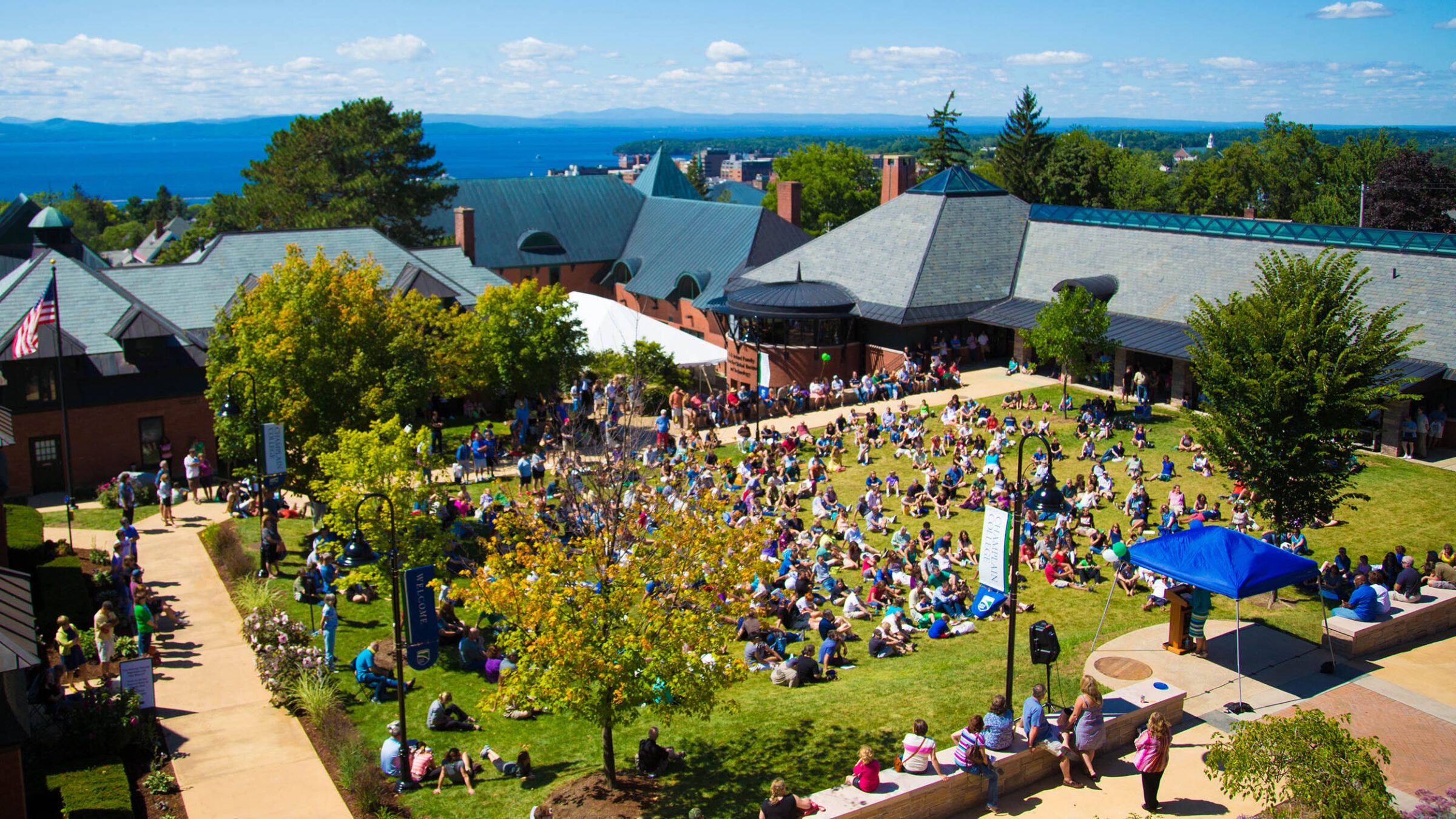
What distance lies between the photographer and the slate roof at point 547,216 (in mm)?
59500

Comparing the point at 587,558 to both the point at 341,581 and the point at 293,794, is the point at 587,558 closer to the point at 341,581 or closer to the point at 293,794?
the point at 293,794

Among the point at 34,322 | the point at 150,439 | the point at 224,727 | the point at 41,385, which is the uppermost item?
the point at 34,322

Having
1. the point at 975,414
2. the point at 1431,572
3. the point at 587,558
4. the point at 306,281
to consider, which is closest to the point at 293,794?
the point at 587,558

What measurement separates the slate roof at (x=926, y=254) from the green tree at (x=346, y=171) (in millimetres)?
20791

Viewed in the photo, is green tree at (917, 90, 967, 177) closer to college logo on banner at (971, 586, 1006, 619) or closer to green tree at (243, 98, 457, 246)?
green tree at (243, 98, 457, 246)

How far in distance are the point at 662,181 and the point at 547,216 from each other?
10008 millimetres

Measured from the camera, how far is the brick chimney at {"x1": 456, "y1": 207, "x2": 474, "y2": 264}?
51.8 meters

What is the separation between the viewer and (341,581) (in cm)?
2172

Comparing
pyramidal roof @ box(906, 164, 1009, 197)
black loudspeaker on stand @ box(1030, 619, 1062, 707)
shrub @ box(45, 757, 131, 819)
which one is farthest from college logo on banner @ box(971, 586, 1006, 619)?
pyramidal roof @ box(906, 164, 1009, 197)

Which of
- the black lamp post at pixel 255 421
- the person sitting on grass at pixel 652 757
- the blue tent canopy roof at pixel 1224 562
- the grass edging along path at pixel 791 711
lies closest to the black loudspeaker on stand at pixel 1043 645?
the grass edging along path at pixel 791 711

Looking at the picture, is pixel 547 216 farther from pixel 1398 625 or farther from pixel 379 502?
pixel 1398 625

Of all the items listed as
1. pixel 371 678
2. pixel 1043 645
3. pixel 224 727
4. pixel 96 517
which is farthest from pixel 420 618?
pixel 96 517

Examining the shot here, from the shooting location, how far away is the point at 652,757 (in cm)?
1433

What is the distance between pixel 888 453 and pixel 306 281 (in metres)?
16.5
